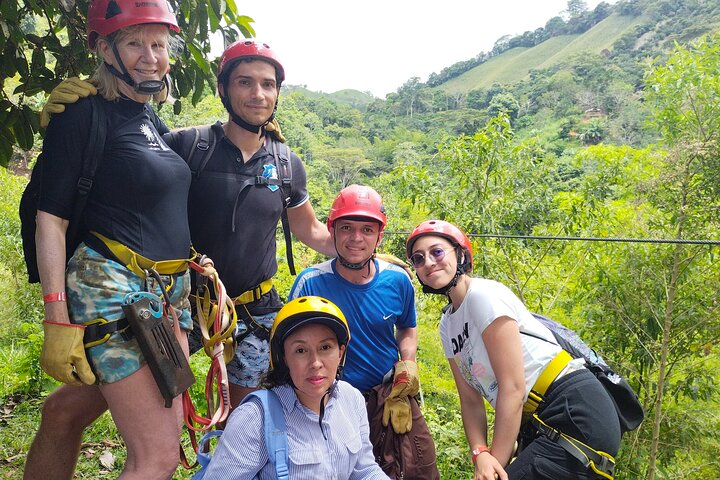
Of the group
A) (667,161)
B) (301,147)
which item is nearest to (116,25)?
(667,161)

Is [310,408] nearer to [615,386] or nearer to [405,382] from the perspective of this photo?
[405,382]

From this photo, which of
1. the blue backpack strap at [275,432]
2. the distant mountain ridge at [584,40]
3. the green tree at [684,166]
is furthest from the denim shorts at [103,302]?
the distant mountain ridge at [584,40]

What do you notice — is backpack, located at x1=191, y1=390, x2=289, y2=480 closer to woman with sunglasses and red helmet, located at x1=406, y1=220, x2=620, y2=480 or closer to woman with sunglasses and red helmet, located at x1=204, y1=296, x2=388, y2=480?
woman with sunglasses and red helmet, located at x1=204, y1=296, x2=388, y2=480

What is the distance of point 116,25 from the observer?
2035 millimetres

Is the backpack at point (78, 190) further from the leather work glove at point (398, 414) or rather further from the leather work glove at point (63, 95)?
the leather work glove at point (398, 414)

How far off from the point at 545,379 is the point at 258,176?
1.62 metres

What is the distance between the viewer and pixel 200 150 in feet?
8.37

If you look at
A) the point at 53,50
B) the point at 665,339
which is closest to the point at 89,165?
the point at 53,50

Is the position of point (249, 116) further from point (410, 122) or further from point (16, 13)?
point (410, 122)

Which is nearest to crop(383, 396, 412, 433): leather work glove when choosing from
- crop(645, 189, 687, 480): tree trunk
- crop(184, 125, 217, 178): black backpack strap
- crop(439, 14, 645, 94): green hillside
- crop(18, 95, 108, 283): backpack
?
crop(184, 125, 217, 178): black backpack strap

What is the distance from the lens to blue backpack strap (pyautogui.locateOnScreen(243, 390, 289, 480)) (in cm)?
191

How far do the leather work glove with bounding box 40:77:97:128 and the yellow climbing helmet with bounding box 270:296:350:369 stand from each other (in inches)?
43.2

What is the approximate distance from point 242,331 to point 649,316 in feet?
15.9

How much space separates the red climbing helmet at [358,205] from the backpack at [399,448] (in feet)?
2.86
